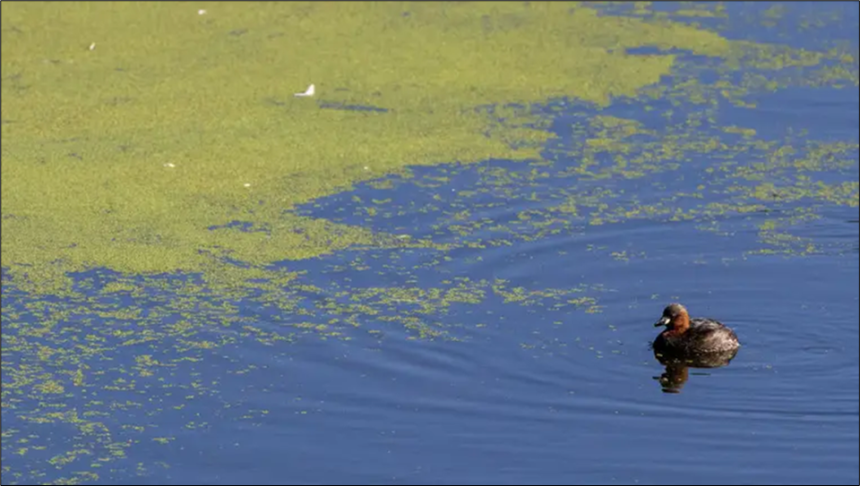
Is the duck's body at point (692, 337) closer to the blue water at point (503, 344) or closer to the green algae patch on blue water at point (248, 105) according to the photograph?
the blue water at point (503, 344)

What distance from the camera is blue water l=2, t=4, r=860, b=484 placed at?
25.0 ft

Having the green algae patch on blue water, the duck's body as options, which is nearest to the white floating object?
the green algae patch on blue water

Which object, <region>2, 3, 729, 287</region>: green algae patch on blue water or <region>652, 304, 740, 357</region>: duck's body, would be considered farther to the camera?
<region>2, 3, 729, 287</region>: green algae patch on blue water

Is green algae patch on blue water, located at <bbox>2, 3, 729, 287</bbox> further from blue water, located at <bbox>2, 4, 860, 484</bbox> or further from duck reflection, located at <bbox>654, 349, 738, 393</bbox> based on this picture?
duck reflection, located at <bbox>654, 349, 738, 393</bbox>

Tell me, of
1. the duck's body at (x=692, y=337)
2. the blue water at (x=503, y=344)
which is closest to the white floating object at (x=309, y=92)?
the blue water at (x=503, y=344)

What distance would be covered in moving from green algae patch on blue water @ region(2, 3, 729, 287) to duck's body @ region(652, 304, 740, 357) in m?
1.88

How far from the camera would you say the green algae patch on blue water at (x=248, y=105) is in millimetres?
10281

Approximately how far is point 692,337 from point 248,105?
4.28 metres

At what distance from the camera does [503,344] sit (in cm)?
878

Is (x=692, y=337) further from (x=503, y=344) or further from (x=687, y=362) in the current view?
(x=503, y=344)

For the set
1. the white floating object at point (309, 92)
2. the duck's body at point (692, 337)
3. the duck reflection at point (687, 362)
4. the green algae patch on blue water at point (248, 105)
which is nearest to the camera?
the duck reflection at point (687, 362)

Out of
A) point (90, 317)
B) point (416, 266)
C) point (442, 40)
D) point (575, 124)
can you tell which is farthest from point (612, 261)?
point (442, 40)

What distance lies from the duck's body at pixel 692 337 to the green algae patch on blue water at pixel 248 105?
188cm

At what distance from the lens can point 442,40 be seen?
43.3 ft
